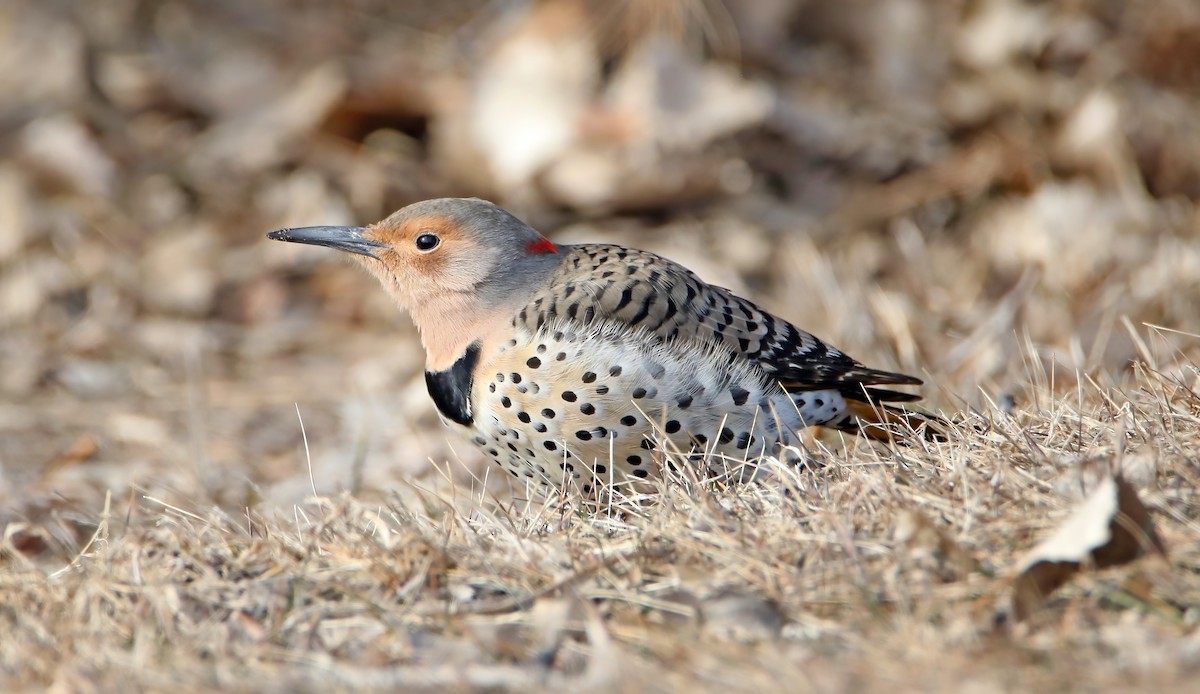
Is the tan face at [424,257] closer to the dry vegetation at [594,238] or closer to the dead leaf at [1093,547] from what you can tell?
the dry vegetation at [594,238]

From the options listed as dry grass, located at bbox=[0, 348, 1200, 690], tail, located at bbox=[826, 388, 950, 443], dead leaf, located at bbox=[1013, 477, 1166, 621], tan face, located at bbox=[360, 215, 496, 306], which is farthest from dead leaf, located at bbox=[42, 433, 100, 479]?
dead leaf, located at bbox=[1013, 477, 1166, 621]

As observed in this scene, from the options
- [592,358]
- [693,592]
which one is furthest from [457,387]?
[693,592]

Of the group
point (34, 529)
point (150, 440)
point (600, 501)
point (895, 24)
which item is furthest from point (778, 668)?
point (895, 24)

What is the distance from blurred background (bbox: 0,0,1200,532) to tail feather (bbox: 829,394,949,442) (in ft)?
5.24

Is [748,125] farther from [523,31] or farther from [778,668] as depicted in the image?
[778,668]

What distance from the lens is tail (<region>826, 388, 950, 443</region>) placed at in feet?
12.3

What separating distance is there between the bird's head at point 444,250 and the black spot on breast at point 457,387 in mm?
273

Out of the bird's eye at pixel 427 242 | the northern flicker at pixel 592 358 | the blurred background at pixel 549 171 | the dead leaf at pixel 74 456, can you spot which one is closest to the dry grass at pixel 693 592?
the northern flicker at pixel 592 358

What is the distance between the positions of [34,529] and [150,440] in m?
2.13

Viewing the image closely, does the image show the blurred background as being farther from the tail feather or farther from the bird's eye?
the bird's eye

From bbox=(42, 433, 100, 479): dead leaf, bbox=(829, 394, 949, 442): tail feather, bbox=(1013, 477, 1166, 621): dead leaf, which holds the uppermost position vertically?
bbox=(1013, 477, 1166, 621): dead leaf

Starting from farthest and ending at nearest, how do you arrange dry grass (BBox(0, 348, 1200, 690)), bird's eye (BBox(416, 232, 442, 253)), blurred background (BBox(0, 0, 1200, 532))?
1. blurred background (BBox(0, 0, 1200, 532))
2. bird's eye (BBox(416, 232, 442, 253))
3. dry grass (BBox(0, 348, 1200, 690))

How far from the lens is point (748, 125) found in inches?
328

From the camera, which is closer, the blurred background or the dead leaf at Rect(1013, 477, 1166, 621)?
the dead leaf at Rect(1013, 477, 1166, 621)
